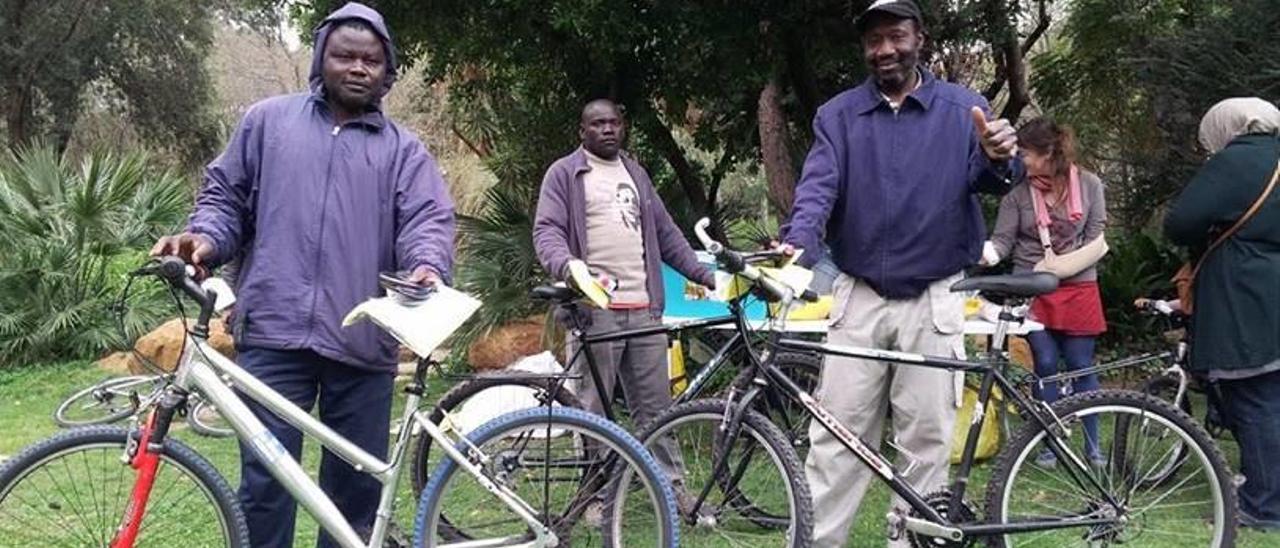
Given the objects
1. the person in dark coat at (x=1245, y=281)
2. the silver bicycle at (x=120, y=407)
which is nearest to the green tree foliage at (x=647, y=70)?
the person in dark coat at (x=1245, y=281)

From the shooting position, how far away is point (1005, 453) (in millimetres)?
3428

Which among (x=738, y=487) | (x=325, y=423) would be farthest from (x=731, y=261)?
(x=325, y=423)

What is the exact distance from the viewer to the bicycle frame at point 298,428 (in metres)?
2.91

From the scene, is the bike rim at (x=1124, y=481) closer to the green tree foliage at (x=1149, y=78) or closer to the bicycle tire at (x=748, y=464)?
the bicycle tire at (x=748, y=464)

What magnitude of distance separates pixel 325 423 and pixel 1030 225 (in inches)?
134

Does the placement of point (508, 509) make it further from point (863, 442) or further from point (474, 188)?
point (474, 188)

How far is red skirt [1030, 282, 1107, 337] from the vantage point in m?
5.00

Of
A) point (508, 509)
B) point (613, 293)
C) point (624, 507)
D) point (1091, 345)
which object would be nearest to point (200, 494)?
point (508, 509)

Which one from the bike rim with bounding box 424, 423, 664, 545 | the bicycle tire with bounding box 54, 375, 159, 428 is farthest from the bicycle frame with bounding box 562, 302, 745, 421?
the bicycle tire with bounding box 54, 375, 159, 428

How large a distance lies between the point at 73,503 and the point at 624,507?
1524 mm

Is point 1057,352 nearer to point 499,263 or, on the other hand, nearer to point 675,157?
point 675,157

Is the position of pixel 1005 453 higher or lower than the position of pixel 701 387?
lower

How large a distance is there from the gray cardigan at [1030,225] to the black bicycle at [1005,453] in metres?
1.65

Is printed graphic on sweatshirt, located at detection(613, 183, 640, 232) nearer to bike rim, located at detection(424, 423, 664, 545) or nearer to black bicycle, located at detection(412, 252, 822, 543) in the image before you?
black bicycle, located at detection(412, 252, 822, 543)
